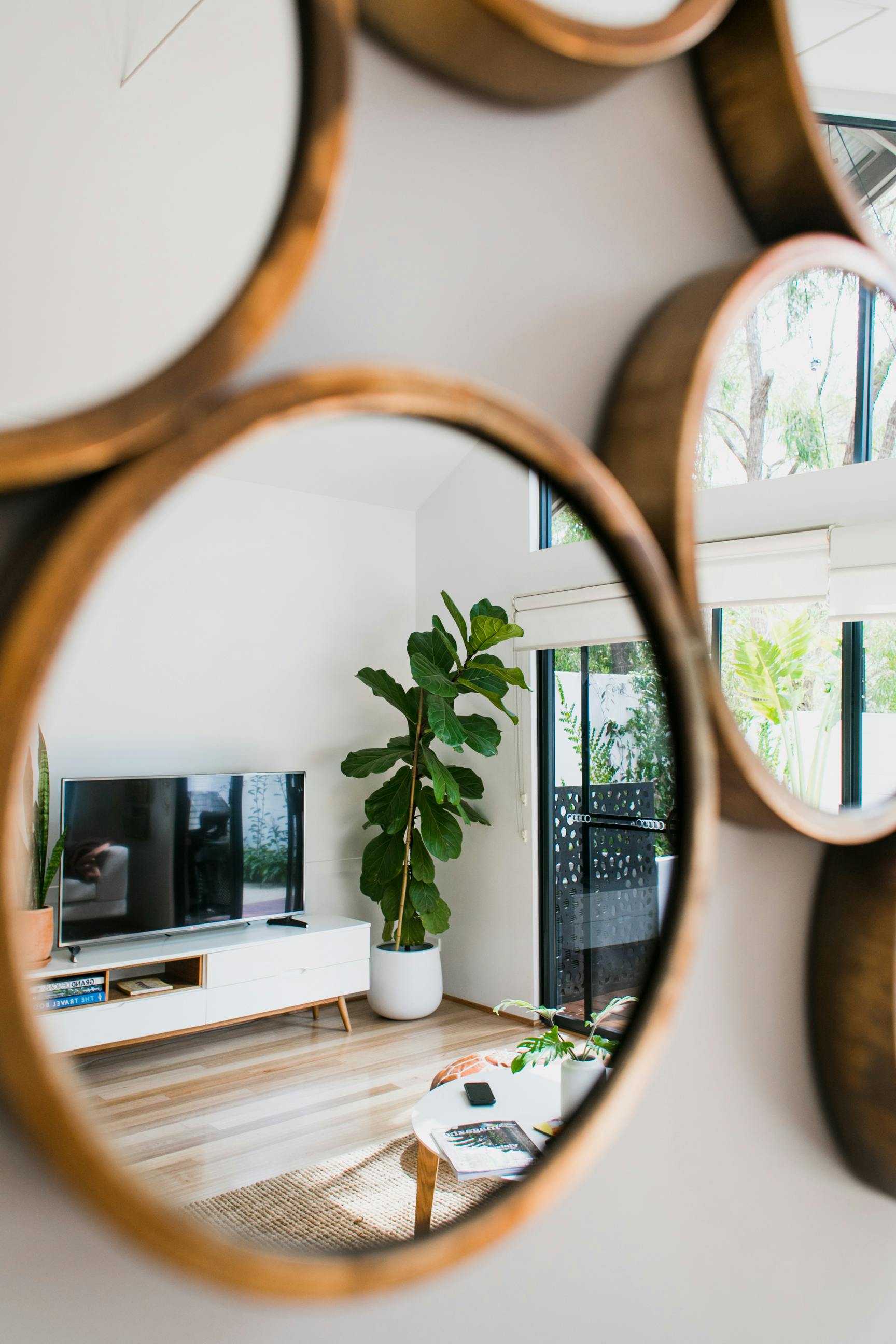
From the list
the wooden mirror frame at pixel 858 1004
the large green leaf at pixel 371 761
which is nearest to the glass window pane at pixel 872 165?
the large green leaf at pixel 371 761

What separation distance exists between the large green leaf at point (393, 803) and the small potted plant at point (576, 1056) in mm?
1420

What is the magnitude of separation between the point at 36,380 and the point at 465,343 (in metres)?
0.20

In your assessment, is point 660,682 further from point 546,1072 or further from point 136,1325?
point 546,1072

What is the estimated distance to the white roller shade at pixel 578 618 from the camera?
0.53 meters

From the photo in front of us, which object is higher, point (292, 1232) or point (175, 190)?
point (175, 190)

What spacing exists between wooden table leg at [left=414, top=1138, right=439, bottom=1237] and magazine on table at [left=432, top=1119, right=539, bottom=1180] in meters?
0.08

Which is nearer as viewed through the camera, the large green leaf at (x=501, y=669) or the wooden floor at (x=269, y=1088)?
the wooden floor at (x=269, y=1088)

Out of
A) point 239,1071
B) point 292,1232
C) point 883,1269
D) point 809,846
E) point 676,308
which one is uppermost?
point 676,308

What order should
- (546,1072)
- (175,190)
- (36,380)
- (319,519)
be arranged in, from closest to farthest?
1. (36,380)
2. (175,190)
3. (546,1072)
4. (319,519)

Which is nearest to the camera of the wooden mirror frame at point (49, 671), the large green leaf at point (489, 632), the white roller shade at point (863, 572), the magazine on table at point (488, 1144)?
the wooden mirror frame at point (49, 671)

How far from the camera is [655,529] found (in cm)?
46

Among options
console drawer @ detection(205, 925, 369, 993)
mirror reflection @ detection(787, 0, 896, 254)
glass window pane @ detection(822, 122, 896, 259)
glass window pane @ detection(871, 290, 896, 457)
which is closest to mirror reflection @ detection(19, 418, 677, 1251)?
console drawer @ detection(205, 925, 369, 993)

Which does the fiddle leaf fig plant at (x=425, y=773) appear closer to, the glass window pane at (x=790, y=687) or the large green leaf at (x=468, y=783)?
the large green leaf at (x=468, y=783)

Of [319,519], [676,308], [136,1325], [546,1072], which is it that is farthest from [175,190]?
[319,519]
